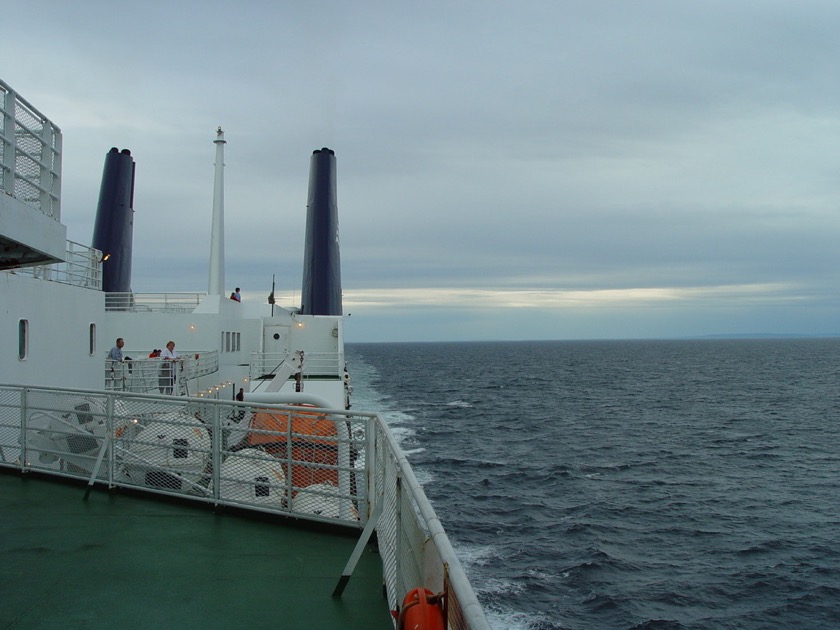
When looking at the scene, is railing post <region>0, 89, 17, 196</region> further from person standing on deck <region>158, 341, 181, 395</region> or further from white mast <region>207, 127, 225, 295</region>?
white mast <region>207, 127, 225, 295</region>

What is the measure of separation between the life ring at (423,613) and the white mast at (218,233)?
29.1 m

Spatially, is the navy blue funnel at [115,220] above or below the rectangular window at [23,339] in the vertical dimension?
above

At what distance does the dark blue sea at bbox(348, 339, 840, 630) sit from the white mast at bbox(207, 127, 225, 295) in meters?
11.6

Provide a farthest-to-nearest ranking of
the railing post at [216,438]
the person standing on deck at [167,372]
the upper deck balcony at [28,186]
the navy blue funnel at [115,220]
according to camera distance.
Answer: the navy blue funnel at [115,220], the person standing on deck at [167,372], the railing post at [216,438], the upper deck balcony at [28,186]

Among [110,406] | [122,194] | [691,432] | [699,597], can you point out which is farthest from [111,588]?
[691,432]

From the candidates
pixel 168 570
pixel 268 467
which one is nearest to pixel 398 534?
pixel 168 570

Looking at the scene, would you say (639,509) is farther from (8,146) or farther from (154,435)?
(8,146)

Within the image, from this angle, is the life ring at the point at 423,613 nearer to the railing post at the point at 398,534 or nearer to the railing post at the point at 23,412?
the railing post at the point at 398,534

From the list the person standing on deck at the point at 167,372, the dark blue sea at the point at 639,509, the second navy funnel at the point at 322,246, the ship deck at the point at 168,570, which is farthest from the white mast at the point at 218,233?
the ship deck at the point at 168,570

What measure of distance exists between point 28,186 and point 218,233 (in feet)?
85.4

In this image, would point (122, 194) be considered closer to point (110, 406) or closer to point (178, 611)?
point (110, 406)

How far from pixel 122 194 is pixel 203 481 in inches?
912

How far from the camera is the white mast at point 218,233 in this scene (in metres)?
31.3

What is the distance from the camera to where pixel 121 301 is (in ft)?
86.2
